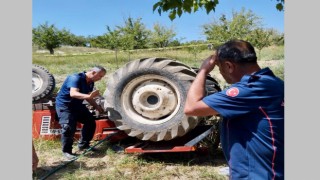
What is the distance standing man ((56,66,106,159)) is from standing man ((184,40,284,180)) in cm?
366

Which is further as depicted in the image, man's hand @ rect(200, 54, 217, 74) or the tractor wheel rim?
the tractor wheel rim

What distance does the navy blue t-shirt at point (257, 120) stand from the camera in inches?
71.8

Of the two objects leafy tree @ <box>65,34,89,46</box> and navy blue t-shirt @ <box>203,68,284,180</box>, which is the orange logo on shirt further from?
leafy tree @ <box>65,34,89,46</box>

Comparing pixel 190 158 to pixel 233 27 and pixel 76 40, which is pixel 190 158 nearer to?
pixel 233 27

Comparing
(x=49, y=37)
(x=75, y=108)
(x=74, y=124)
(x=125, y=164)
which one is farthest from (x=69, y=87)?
(x=49, y=37)

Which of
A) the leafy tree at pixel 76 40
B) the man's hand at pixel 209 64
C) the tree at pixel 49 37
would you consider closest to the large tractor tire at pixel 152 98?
the man's hand at pixel 209 64

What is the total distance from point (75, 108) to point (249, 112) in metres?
4.34

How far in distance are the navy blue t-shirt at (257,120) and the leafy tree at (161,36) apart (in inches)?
1399

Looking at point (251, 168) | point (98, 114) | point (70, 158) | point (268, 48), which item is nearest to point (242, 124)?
point (251, 168)

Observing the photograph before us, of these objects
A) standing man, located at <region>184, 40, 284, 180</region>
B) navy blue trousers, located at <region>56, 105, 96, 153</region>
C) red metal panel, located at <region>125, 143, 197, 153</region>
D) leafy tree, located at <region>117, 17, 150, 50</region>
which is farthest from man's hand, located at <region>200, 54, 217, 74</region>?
leafy tree, located at <region>117, 17, 150, 50</region>

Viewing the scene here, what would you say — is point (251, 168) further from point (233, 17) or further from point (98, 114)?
point (233, 17)

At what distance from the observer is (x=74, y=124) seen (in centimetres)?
579

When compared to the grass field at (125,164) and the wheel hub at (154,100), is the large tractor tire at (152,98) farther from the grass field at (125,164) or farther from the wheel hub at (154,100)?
the grass field at (125,164)

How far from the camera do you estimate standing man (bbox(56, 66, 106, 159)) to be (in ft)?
18.4
